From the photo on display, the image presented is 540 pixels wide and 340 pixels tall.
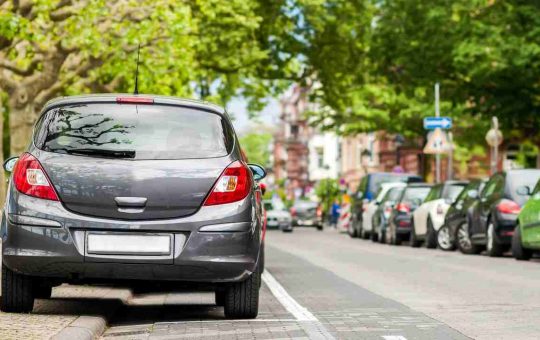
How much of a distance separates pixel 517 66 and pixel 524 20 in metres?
1.32

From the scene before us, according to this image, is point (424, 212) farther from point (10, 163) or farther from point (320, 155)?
point (320, 155)

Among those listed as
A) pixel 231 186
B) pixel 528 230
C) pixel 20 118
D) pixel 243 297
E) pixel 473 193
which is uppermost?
pixel 20 118

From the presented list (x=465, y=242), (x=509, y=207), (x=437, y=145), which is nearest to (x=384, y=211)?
(x=437, y=145)

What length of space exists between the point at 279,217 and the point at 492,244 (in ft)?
112

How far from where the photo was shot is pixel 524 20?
122 ft

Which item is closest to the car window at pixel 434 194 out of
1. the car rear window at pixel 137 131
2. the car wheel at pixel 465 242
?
the car wheel at pixel 465 242

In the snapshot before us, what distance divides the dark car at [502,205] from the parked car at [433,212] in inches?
157

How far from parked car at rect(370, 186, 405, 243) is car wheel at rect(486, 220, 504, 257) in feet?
32.4

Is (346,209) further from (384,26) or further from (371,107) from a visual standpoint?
(384,26)

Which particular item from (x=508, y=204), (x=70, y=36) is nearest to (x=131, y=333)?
(x=508, y=204)

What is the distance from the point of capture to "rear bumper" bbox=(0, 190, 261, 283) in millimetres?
10859

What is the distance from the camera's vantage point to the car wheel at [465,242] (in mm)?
27922

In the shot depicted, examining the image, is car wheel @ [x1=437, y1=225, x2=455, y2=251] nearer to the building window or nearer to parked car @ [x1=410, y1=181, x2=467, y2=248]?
parked car @ [x1=410, y1=181, x2=467, y2=248]

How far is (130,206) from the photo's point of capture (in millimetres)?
10891
